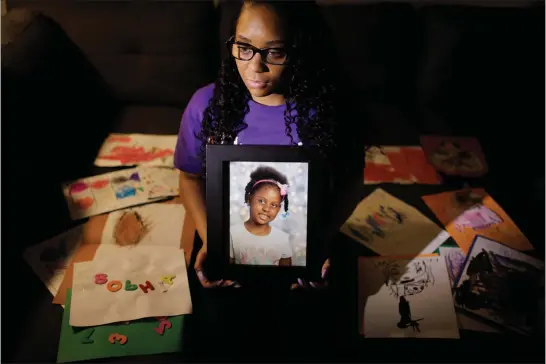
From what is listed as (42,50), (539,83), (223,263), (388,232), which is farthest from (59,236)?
(539,83)

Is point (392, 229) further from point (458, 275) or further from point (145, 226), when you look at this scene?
point (145, 226)

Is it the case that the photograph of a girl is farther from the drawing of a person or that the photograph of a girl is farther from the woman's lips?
Answer: the drawing of a person

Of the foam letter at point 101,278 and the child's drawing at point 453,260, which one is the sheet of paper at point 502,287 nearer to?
→ the child's drawing at point 453,260

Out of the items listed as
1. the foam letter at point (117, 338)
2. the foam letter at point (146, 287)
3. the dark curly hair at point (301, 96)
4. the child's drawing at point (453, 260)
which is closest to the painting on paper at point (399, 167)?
the child's drawing at point (453, 260)

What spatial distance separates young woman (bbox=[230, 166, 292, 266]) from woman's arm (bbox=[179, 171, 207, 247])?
18cm

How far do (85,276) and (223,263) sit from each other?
34 centimetres

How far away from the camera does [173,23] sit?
5.55 feet

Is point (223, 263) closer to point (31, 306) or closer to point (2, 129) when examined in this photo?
point (31, 306)

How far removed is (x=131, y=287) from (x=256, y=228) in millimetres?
322

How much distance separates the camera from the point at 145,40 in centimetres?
171

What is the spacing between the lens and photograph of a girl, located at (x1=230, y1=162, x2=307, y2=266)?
2.86 ft

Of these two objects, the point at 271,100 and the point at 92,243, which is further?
the point at 92,243

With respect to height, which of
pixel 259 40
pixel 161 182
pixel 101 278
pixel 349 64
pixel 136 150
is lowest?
pixel 101 278

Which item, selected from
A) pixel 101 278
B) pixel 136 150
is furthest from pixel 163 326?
pixel 136 150
